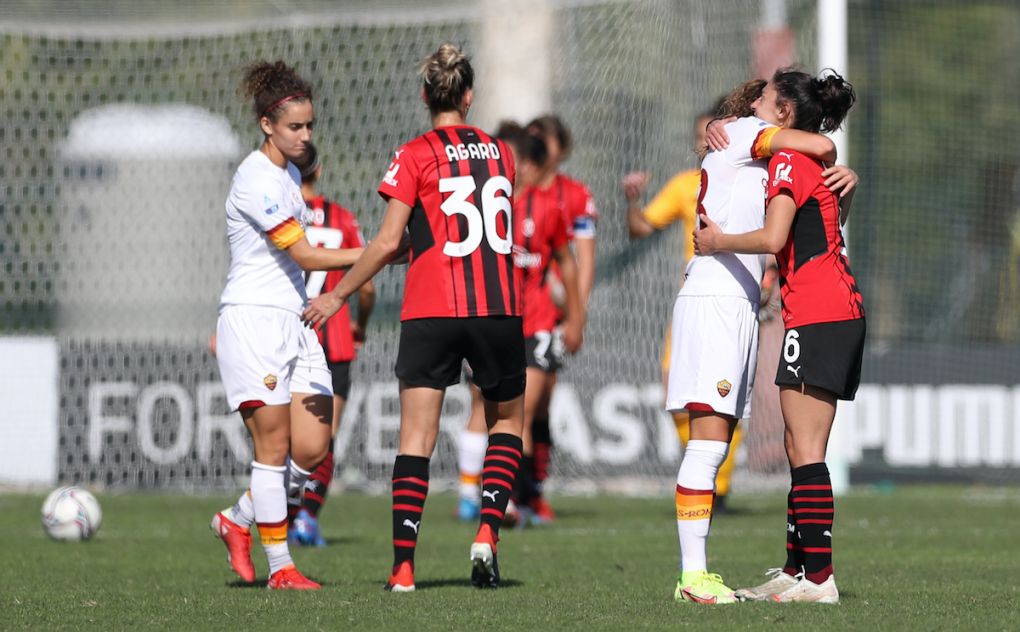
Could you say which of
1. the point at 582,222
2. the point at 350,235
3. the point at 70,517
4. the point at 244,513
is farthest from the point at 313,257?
the point at 582,222

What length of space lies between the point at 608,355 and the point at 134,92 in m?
5.02

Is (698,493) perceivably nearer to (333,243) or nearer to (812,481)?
(812,481)

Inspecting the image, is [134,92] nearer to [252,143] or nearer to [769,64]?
[252,143]

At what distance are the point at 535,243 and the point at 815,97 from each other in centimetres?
446

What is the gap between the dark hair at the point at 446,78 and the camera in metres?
6.35

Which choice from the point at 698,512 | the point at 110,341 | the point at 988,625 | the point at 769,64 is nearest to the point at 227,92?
the point at 110,341

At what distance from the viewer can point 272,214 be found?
6.46 metres

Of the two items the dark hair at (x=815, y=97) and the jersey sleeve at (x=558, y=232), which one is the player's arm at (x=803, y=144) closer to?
the dark hair at (x=815, y=97)

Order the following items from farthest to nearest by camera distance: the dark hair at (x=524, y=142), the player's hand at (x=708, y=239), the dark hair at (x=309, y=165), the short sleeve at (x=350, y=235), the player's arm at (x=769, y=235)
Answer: the dark hair at (x=524, y=142), the short sleeve at (x=350, y=235), the dark hair at (x=309, y=165), the player's hand at (x=708, y=239), the player's arm at (x=769, y=235)

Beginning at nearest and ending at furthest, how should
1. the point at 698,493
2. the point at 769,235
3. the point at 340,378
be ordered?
the point at 769,235 → the point at 698,493 → the point at 340,378

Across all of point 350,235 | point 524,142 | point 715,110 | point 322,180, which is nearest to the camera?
point 715,110

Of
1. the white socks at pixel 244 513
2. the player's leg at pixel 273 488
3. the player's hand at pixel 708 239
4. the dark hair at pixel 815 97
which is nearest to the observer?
the player's hand at pixel 708 239

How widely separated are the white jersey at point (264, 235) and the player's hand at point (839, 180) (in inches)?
83.7

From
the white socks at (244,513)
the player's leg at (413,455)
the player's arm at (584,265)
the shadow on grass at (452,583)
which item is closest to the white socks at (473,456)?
the player's arm at (584,265)
